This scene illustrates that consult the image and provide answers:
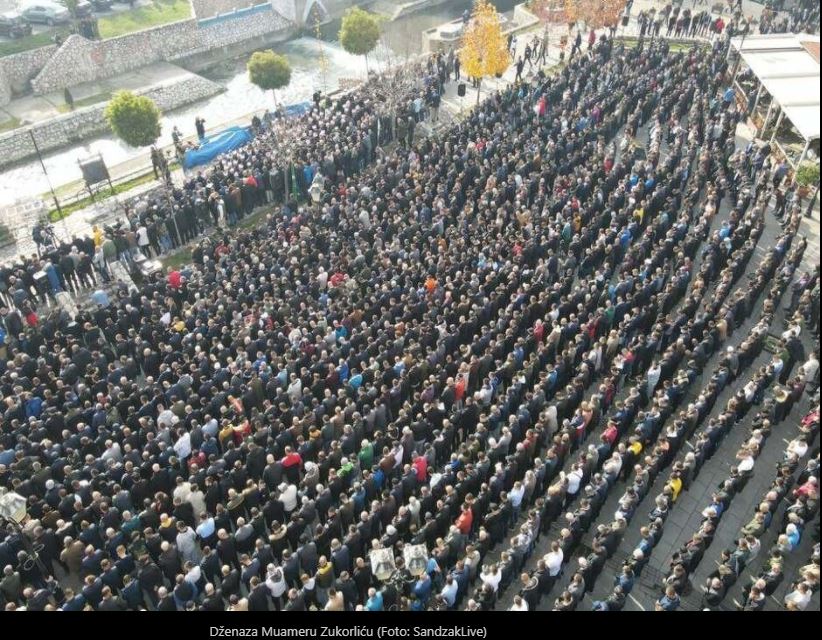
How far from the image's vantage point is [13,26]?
32375 millimetres

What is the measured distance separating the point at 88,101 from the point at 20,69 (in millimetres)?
2899

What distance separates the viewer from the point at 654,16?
116 ft

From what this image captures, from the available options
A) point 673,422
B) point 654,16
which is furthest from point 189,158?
point 654,16

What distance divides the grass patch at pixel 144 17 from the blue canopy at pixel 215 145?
39.8ft

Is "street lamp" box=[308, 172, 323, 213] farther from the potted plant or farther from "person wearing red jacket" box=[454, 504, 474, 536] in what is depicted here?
the potted plant

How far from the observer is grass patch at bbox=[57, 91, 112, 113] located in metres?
30.2

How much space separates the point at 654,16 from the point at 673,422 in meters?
28.0

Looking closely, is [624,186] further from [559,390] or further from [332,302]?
[332,302]

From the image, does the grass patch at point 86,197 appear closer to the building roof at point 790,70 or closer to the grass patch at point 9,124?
the grass patch at point 9,124

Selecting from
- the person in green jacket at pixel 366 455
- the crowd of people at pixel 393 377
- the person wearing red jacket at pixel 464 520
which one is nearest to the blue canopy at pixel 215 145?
the crowd of people at pixel 393 377

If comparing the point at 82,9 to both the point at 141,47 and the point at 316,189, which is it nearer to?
the point at 141,47

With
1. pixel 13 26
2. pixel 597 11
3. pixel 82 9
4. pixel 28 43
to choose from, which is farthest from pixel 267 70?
pixel 597 11

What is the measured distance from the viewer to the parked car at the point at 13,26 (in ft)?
106
